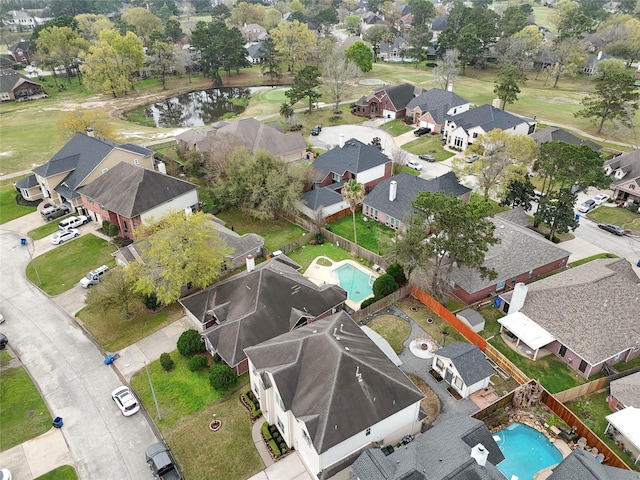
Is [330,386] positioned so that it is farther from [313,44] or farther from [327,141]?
[313,44]

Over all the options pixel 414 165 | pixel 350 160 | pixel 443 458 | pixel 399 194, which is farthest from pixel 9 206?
pixel 443 458

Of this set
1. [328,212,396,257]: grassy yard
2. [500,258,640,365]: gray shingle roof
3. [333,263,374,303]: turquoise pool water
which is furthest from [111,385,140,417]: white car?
[500,258,640,365]: gray shingle roof

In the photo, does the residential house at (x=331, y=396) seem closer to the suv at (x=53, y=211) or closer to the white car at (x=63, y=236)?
the white car at (x=63, y=236)

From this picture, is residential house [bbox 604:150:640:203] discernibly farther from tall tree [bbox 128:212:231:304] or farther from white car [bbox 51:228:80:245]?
white car [bbox 51:228:80:245]

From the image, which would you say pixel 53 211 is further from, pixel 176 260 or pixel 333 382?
pixel 333 382

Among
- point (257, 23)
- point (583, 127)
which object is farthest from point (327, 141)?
point (257, 23)
